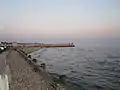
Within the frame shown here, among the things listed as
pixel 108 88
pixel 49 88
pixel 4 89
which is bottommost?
pixel 108 88

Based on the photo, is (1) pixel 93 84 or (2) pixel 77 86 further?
(1) pixel 93 84

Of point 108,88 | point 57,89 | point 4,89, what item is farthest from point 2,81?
point 108,88

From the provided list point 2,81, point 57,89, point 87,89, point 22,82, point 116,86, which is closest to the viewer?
point 2,81

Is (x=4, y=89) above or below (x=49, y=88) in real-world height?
above

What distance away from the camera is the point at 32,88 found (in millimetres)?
8711

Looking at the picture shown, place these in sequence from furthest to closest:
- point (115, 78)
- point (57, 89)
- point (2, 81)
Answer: point (115, 78), point (57, 89), point (2, 81)

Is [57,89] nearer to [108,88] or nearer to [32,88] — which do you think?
[32,88]

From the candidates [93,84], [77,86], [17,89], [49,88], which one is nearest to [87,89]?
[77,86]

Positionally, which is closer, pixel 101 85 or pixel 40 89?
pixel 40 89

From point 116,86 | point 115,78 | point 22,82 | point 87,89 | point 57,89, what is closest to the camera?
point 57,89

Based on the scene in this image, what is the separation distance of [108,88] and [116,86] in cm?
80

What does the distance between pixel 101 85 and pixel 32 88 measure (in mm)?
6646

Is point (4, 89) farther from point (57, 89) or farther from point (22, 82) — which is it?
point (22, 82)

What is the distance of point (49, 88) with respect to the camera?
349 inches
